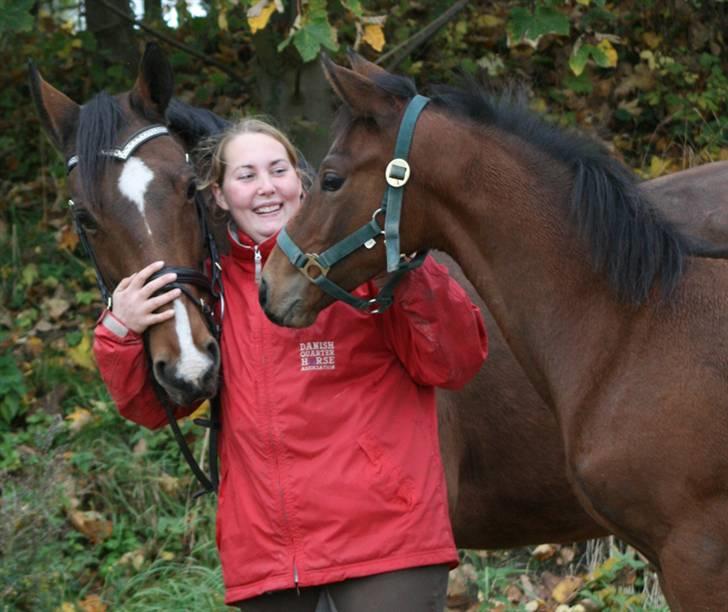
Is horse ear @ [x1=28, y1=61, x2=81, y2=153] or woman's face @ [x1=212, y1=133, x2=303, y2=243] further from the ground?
horse ear @ [x1=28, y1=61, x2=81, y2=153]

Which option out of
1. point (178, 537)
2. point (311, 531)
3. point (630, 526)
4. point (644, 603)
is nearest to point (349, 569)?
point (311, 531)

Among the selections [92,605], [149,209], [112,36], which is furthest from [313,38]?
[112,36]

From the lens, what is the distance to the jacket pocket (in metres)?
3.34

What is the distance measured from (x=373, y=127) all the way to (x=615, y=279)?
0.77 metres

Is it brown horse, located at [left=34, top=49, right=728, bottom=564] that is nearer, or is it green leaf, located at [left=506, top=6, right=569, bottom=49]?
brown horse, located at [left=34, top=49, right=728, bottom=564]

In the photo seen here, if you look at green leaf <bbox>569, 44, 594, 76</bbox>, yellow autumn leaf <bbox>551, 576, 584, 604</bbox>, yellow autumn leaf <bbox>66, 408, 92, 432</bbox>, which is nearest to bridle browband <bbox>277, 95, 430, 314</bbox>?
yellow autumn leaf <bbox>551, 576, 584, 604</bbox>

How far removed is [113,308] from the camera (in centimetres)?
353

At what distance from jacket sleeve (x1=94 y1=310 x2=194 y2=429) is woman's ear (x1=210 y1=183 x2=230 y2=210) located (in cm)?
48

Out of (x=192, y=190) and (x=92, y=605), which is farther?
(x=92, y=605)

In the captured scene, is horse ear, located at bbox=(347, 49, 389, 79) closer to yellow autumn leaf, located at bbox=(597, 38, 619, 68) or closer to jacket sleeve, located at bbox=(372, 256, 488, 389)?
jacket sleeve, located at bbox=(372, 256, 488, 389)

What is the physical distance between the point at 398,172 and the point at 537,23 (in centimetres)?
243

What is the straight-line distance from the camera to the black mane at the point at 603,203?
329 centimetres

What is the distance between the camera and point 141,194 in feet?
12.5

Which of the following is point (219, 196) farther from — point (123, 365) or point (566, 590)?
point (566, 590)
